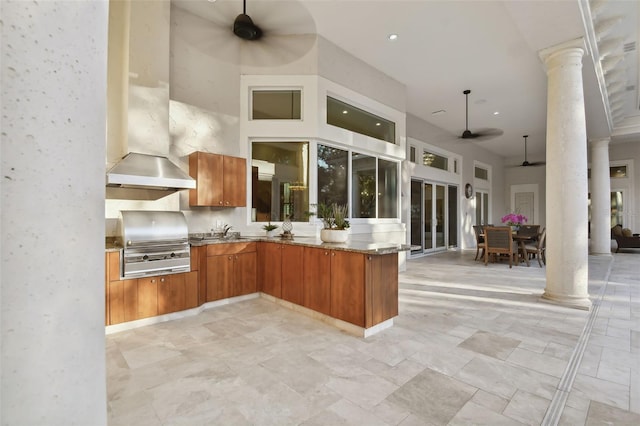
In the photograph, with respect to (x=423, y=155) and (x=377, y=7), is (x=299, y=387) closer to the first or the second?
(x=377, y=7)

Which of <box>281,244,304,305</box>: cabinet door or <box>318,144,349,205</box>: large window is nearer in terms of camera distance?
<box>281,244,304,305</box>: cabinet door

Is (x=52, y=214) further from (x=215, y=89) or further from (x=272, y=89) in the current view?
(x=272, y=89)

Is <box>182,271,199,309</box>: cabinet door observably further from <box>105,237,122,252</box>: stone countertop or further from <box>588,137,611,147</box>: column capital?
<box>588,137,611,147</box>: column capital

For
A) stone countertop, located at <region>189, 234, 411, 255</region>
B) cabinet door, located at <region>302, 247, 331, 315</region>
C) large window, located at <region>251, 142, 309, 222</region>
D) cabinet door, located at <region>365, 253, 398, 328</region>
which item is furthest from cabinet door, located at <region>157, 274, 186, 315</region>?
cabinet door, located at <region>365, 253, 398, 328</region>

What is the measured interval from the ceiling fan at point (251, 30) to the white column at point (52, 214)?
3638mm

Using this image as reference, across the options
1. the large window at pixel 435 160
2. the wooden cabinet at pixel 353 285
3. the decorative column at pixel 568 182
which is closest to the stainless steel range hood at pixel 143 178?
the wooden cabinet at pixel 353 285

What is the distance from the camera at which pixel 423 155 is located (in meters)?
8.98

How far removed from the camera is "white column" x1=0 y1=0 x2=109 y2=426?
711 mm

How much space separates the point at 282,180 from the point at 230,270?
5.59ft

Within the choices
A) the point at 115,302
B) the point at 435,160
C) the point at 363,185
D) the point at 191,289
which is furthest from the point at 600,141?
the point at 115,302

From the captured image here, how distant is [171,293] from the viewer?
364 centimetres

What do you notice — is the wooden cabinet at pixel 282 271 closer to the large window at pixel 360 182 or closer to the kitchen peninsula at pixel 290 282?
the kitchen peninsula at pixel 290 282

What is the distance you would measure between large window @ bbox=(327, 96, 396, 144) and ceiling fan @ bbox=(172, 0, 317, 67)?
3.39 ft

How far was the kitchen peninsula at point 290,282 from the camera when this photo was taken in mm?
3150
